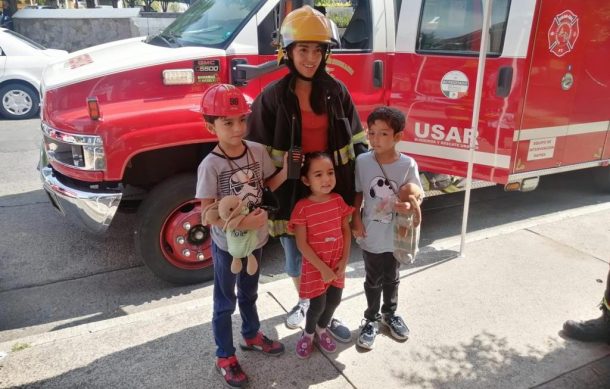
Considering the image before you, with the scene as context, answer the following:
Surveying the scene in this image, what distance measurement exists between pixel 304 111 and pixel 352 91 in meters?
1.87

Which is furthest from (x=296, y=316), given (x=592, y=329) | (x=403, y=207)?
(x=592, y=329)

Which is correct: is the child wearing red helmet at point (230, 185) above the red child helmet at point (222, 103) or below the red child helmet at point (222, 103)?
below

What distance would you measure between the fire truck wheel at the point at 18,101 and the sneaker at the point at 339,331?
30.4 ft

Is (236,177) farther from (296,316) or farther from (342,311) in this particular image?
(342,311)

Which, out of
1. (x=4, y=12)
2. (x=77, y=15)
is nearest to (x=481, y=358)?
(x=77, y=15)

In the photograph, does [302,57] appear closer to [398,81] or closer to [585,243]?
[398,81]

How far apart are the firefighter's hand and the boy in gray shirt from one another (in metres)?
0.61

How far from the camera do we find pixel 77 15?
1612 centimetres

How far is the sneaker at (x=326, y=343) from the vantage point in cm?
279

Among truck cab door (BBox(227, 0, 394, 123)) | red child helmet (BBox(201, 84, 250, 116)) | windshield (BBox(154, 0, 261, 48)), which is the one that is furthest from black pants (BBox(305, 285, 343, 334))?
windshield (BBox(154, 0, 261, 48))

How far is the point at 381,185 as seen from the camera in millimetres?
2619

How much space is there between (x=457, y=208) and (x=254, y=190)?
3838mm

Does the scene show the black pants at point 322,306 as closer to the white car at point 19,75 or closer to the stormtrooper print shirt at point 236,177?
the stormtrooper print shirt at point 236,177

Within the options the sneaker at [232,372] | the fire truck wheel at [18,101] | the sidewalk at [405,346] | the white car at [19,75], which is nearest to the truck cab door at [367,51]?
the sidewalk at [405,346]
